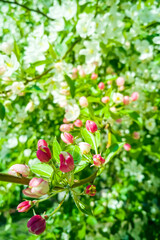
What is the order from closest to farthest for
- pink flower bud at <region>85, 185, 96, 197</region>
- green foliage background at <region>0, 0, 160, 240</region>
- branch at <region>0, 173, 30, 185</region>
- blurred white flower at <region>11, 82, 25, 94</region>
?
1. branch at <region>0, 173, 30, 185</region>
2. pink flower bud at <region>85, 185, 96, 197</region>
3. blurred white flower at <region>11, 82, 25, 94</region>
4. green foliage background at <region>0, 0, 160, 240</region>

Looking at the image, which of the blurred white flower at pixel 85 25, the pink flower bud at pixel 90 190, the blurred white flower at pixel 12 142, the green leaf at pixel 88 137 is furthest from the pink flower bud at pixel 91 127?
the blurred white flower at pixel 12 142

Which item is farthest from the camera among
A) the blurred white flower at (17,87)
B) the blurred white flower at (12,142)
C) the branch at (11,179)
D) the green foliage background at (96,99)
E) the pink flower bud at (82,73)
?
the blurred white flower at (12,142)

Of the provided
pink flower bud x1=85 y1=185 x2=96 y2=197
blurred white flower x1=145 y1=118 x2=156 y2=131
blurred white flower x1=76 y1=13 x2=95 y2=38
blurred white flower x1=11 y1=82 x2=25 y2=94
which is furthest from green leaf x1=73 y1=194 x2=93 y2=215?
blurred white flower x1=145 y1=118 x2=156 y2=131

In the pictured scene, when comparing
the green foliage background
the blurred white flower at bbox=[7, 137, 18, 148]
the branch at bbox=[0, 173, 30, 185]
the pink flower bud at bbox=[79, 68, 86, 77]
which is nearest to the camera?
the branch at bbox=[0, 173, 30, 185]

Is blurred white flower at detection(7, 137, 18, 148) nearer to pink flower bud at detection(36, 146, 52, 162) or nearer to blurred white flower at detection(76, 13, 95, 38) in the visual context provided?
blurred white flower at detection(76, 13, 95, 38)

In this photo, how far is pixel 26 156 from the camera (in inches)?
46.5

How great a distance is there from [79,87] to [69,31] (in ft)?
1.12

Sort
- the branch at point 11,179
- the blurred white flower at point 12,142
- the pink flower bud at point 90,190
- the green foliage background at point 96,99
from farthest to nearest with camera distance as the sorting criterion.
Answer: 1. the blurred white flower at point 12,142
2. the green foliage background at point 96,99
3. the pink flower bud at point 90,190
4. the branch at point 11,179

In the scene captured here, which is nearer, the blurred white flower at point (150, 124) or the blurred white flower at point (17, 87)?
the blurred white flower at point (17, 87)

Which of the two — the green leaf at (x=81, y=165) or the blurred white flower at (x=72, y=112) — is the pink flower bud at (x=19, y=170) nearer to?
the green leaf at (x=81, y=165)

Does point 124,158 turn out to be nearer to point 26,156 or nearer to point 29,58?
point 26,156

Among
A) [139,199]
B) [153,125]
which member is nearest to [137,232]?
[139,199]

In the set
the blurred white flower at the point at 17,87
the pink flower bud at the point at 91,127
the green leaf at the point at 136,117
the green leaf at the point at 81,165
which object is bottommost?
the green leaf at the point at 136,117

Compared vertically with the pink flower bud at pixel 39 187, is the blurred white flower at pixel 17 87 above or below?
above
